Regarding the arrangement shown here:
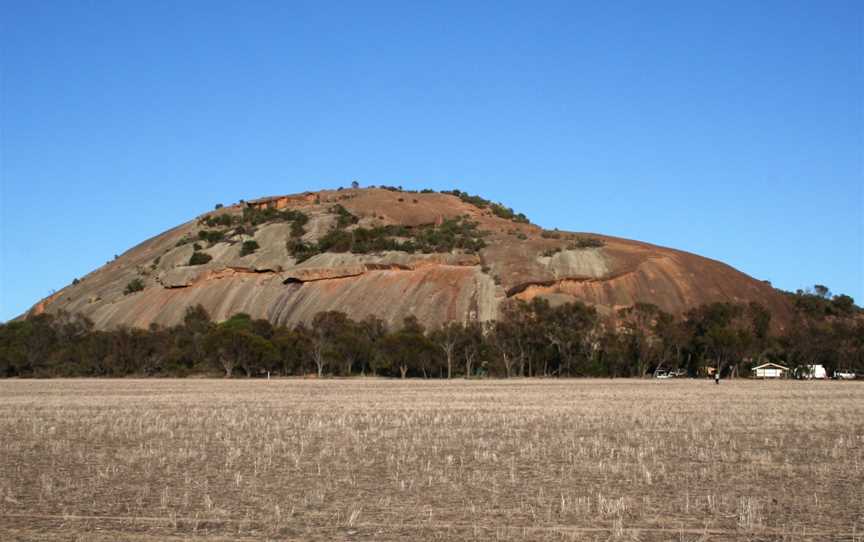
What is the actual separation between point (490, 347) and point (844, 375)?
44276mm

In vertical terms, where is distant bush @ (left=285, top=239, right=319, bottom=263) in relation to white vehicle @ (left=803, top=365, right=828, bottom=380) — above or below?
above

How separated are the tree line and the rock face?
797cm

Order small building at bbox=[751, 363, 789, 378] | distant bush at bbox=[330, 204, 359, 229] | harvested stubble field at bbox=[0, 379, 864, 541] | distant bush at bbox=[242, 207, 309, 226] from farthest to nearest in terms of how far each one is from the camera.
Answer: distant bush at bbox=[242, 207, 309, 226] < distant bush at bbox=[330, 204, 359, 229] < small building at bbox=[751, 363, 789, 378] < harvested stubble field at bbox=[0, 379, 864, 541]

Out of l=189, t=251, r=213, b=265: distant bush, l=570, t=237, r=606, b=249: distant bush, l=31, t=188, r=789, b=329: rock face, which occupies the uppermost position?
l=570, t=237, r=606, b=249: distant bush

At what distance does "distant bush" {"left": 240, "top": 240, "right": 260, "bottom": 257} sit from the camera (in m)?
152

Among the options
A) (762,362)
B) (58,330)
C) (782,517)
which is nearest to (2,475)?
(782,517)

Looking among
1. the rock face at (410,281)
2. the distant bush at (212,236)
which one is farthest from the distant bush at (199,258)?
the distant bush at (212,236)

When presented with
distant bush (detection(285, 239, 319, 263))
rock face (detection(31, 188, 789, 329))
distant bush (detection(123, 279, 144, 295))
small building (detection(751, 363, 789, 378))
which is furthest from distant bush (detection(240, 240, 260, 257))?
small building (detection(751, 363, 789, 378))

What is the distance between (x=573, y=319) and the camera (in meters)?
104

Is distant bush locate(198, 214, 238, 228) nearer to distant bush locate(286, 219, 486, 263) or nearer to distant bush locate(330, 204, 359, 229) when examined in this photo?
distant bush locate(330, 204, 359, 229)

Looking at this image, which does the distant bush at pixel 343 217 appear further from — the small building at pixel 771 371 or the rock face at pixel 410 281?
the small building at pixel 771 371

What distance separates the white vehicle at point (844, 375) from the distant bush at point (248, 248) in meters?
87.9

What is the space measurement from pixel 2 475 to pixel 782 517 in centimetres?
1604

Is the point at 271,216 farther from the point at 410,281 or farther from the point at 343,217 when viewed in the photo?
the point at 410,281
